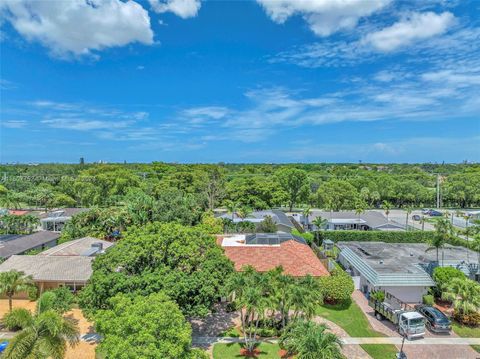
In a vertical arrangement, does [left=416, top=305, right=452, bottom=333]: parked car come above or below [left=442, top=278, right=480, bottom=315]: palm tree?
below

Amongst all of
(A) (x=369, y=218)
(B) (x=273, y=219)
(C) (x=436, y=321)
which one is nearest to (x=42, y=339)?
(C) (x=436, y=321)

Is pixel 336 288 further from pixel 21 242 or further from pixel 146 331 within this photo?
pixel 21 242

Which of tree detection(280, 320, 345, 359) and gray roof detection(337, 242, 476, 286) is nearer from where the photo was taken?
tree detection(280, 320, 345, 359)

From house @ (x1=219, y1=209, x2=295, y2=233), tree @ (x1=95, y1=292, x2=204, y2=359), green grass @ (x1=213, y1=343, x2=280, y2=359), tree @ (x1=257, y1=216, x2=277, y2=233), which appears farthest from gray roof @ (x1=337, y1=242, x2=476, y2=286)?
tree @ (x1=95, y1=292, x2=204, y2=359)

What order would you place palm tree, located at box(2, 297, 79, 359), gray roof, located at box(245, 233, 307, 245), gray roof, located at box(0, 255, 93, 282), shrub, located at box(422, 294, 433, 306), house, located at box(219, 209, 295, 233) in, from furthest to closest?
house, located at box(219, 209, 295, 233) < gray roof, located at box(245, 233, 307, 245) < gray roof, located at box(0, 255, 93, 282) < shrub, located at box(422, 294, 433, 306) < palm tree, located at box(2, 297, 79, 359)

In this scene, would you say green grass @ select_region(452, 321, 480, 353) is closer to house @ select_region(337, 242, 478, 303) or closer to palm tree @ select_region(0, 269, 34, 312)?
house @ select_region(337, 242, 478, 303)

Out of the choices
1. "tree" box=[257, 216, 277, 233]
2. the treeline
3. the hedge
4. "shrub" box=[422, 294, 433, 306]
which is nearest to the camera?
"shrub" box=[422, 294, 433, 306]

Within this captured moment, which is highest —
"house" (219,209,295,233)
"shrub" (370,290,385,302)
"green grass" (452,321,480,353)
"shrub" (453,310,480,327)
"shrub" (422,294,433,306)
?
"house" (219,209,295,233)

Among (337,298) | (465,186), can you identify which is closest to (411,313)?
(337,298)
